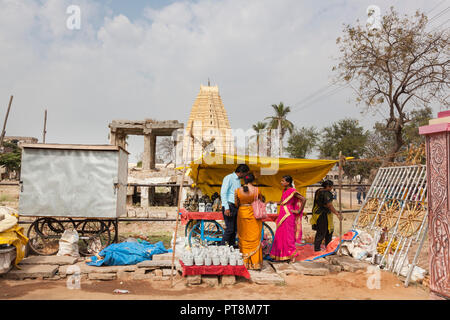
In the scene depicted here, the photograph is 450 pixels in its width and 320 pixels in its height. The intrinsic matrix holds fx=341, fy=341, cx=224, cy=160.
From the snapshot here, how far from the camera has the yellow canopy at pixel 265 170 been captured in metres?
7.05

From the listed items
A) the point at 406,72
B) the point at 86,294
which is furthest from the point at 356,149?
the point at 86,294

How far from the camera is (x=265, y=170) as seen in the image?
303 inches

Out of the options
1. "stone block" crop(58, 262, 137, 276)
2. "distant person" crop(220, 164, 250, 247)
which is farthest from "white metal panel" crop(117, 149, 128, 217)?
"distant person" crop(220, 164, 250, 247)

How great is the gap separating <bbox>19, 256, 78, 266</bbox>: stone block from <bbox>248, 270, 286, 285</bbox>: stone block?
3.08 metres

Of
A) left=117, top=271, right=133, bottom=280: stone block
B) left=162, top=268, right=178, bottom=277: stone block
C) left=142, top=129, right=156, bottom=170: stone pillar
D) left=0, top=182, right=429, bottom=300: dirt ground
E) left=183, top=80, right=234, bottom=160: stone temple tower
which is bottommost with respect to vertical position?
left=0, top=182, right=429, bottom=300: dirt ground

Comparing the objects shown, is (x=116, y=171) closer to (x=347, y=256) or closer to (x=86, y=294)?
(x=86, y=294)

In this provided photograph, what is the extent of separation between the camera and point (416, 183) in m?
6.21

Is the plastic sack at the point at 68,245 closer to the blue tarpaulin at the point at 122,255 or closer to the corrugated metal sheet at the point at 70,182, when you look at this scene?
the corrugated metal sheet at the point at 70,182

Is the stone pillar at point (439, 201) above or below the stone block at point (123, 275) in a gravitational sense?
above

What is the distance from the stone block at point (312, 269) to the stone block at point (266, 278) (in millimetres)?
590

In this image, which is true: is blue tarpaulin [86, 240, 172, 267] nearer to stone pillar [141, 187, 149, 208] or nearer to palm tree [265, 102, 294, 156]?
stone pillar [141, 187, 149, 208]

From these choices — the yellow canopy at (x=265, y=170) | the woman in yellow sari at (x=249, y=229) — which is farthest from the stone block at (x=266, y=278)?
the yellow canopy at (x=265, y=170)

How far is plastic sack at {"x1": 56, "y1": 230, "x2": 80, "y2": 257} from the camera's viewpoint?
623 centimetres

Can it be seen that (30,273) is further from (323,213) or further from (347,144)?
(347,144)
